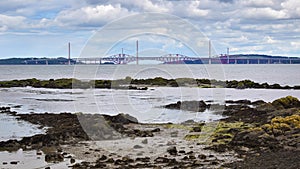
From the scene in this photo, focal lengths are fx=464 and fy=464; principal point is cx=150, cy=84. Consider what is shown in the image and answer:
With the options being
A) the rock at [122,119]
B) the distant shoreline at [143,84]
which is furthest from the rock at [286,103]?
the distant shoreline at [143,84]

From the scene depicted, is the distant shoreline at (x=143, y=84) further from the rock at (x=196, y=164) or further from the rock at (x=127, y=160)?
the rock at (x=196, y=164)

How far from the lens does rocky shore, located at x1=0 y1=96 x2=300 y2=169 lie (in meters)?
16.9

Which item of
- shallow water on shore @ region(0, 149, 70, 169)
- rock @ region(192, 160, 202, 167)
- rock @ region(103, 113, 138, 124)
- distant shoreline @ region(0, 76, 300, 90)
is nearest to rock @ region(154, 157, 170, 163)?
rock @ region(192, 160, 202, 167)

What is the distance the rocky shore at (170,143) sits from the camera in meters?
16.9

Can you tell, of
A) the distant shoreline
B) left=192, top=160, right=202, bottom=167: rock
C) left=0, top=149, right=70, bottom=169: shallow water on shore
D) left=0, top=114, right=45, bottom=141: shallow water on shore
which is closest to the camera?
left=192, top=160, right=202, bottom=167: rock

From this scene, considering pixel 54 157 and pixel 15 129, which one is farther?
pixel 15 129

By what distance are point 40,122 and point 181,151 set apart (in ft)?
41.2

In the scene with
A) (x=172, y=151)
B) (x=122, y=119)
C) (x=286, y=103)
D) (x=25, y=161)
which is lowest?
(x=25, y=161)

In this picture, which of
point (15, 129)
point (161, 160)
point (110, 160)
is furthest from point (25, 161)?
point (15, 129)

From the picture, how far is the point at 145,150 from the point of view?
1947 centimetres

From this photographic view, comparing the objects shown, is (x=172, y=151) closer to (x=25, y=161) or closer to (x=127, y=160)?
(x=127, y=160)

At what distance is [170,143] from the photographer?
69.0 ft

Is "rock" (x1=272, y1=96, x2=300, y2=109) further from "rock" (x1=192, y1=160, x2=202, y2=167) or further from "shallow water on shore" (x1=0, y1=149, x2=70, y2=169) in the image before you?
"shallow water on shore" (x1=0, y1=149, x2=70, y2=169)

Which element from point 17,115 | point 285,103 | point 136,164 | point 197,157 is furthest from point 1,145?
point 285,103
